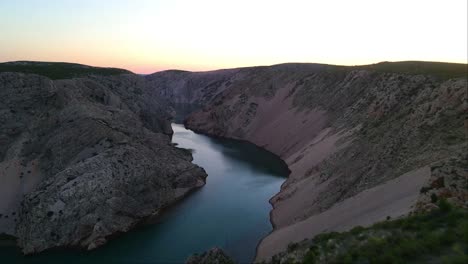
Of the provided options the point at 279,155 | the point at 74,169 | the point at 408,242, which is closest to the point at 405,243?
the point at 408,242

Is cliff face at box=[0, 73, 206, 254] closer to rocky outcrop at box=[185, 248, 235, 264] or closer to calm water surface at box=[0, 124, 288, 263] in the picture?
calm water surface at box=[0, 124, 288, 263]

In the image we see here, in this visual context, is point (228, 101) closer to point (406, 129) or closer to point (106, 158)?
point (106, 158)

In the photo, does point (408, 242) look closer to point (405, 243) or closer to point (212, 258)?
point (405, 243)

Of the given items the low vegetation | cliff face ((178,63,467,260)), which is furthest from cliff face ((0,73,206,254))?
the low vegetation

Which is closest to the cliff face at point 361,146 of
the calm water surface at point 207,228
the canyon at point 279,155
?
the canyon at point 279,155

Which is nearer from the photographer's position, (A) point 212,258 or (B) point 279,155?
(A) point 212,258

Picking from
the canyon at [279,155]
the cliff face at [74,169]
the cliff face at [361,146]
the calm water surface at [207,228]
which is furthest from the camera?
the cliff face at [74,169]

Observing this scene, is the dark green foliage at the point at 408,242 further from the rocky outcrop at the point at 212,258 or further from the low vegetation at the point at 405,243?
the rocky outcrop at the point at 212,258
